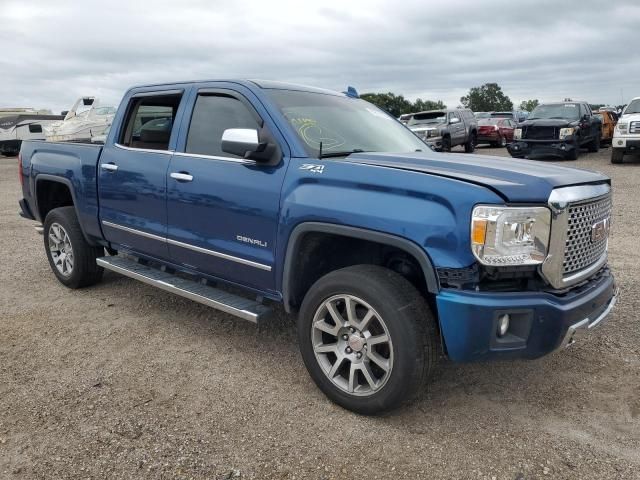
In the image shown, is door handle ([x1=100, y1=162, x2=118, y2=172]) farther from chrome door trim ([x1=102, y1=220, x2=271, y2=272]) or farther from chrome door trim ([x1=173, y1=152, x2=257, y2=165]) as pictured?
chrome door trim ([x1=173, y1=152, x2=257, y2=165])

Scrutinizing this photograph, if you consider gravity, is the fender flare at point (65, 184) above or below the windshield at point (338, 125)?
below

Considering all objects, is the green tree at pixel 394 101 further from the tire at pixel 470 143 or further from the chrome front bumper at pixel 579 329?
the chrome front bumper at pixel 579 329

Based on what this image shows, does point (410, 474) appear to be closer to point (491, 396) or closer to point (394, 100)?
point (491, 396)

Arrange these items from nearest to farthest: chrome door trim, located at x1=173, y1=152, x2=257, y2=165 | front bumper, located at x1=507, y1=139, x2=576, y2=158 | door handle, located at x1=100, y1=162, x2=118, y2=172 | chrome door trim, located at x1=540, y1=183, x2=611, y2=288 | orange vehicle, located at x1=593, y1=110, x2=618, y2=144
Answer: chrome door trim, located at x1=540, y1=183, x2=611, y2=288 < chrome door trim, located at x1=173, y1=152, x2=257, y2=165 < door handle, located at x1=100, y1=162, x2=118, y2=172 < front bumper, located at x1=507, y1=139, x2=576, y2=158 < orange vehicle, located at x1=593, y1=110, x2=618, y2=144

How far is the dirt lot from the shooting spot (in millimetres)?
2785

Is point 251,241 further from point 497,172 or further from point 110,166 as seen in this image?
point 110,166

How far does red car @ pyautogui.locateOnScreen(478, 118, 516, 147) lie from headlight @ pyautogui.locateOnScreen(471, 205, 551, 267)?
23675mm

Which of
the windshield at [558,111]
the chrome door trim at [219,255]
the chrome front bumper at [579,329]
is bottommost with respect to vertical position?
the chrome front bumper at [579,329]

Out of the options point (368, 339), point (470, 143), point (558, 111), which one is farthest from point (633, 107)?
point (368, 339)

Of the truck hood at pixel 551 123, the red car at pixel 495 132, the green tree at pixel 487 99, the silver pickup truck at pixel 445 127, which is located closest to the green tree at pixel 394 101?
the red car at pixel 495 132

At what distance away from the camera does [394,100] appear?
2069 inches

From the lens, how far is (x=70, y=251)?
552 centimetres

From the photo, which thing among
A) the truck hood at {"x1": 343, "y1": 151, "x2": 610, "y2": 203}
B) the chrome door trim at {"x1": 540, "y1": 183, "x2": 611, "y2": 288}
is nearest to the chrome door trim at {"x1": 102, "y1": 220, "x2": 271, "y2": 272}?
the truck hood at {"x1": 343, "y1": 151, "x2": 610, "y2": 203}

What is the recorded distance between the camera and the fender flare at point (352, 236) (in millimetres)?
2846
